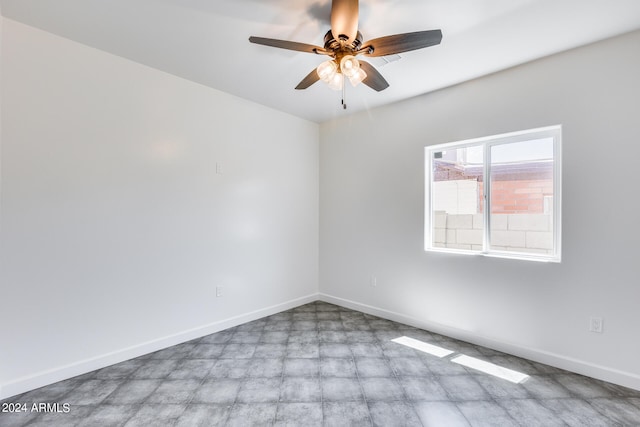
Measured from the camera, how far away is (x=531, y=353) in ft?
8.01

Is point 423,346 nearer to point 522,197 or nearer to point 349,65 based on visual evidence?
point 522,197

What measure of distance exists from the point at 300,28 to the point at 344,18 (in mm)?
593

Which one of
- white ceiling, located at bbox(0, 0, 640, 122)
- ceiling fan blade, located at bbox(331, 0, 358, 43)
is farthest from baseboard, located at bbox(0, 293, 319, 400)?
ceiling fan blade, located at bbox(331, 0, 358, 43)

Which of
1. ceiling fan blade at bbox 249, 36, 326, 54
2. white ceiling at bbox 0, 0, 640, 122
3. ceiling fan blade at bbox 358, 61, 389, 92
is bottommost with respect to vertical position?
ceiling fan blade at bbox 358, 61, 389, 92

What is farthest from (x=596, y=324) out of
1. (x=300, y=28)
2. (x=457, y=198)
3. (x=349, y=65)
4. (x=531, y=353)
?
(x=300, y=28)

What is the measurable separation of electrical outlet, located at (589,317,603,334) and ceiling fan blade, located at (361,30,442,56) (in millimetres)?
2351

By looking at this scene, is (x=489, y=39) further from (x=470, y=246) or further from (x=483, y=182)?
(x=470, y=246)

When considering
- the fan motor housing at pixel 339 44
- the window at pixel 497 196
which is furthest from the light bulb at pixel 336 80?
the window at pixel 497 196

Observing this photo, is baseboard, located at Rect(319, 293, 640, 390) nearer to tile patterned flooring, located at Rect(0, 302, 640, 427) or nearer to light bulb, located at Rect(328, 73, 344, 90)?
tile patterned flooring, located at Rect(0, 302, 640, 427)

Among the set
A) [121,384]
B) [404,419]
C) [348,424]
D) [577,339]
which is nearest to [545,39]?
[577,339]

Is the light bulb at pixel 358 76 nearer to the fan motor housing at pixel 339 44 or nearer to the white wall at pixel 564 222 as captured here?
the fan motor housing at pixel 339 44

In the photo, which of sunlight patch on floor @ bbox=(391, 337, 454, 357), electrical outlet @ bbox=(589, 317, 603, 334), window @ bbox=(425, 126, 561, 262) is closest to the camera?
electrical outlet @ bbox=(589, 317, 603, 334)

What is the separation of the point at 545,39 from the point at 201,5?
2453 millimetres

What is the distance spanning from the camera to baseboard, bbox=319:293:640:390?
208 centimetres
